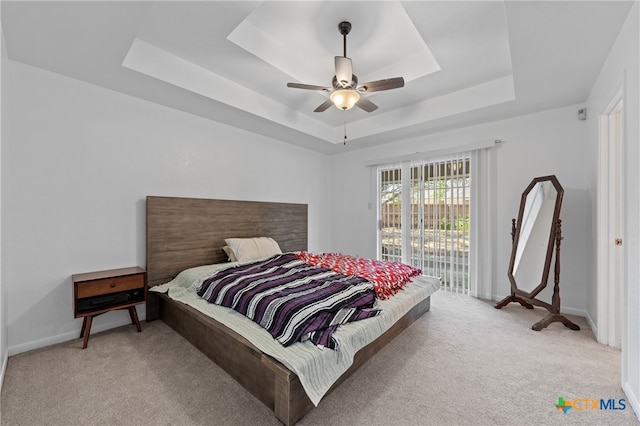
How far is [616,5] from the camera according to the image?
1.67m

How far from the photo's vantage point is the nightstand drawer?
230 cm

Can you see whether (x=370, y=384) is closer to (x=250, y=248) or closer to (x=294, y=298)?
(x=294, y=298)

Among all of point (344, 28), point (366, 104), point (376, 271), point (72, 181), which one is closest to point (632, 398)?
point (376, 271)

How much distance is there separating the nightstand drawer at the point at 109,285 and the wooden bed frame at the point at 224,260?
12.3 inches

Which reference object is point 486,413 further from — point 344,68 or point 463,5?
point 463,5

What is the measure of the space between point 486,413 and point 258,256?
2.64m

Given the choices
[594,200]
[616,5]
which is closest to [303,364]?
[616,5]

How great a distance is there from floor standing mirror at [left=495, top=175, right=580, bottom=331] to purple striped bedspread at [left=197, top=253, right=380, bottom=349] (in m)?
1.96

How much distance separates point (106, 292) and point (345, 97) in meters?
2.78

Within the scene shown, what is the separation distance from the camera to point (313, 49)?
264 centimetres

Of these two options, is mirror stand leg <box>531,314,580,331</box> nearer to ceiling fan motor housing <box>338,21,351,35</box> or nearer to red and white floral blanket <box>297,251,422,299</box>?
red and white floral blanket <box>297,251,422,299</box>

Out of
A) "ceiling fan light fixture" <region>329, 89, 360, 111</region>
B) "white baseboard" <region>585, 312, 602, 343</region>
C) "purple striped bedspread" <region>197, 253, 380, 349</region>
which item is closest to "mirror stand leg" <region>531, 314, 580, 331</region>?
"white baseboard" <region>585, 312, 602, 343</region>

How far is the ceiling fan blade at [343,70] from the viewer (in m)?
2.24

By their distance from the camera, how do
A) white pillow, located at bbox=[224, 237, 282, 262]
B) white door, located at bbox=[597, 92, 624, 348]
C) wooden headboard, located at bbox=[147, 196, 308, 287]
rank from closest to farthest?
white door, located at bbox=[597, 92, 624, 348] < wooden headboard, located at bbox=[147, 196, 308, 287] < white pillow, located at bbox=[224, 237, 282, 262]
